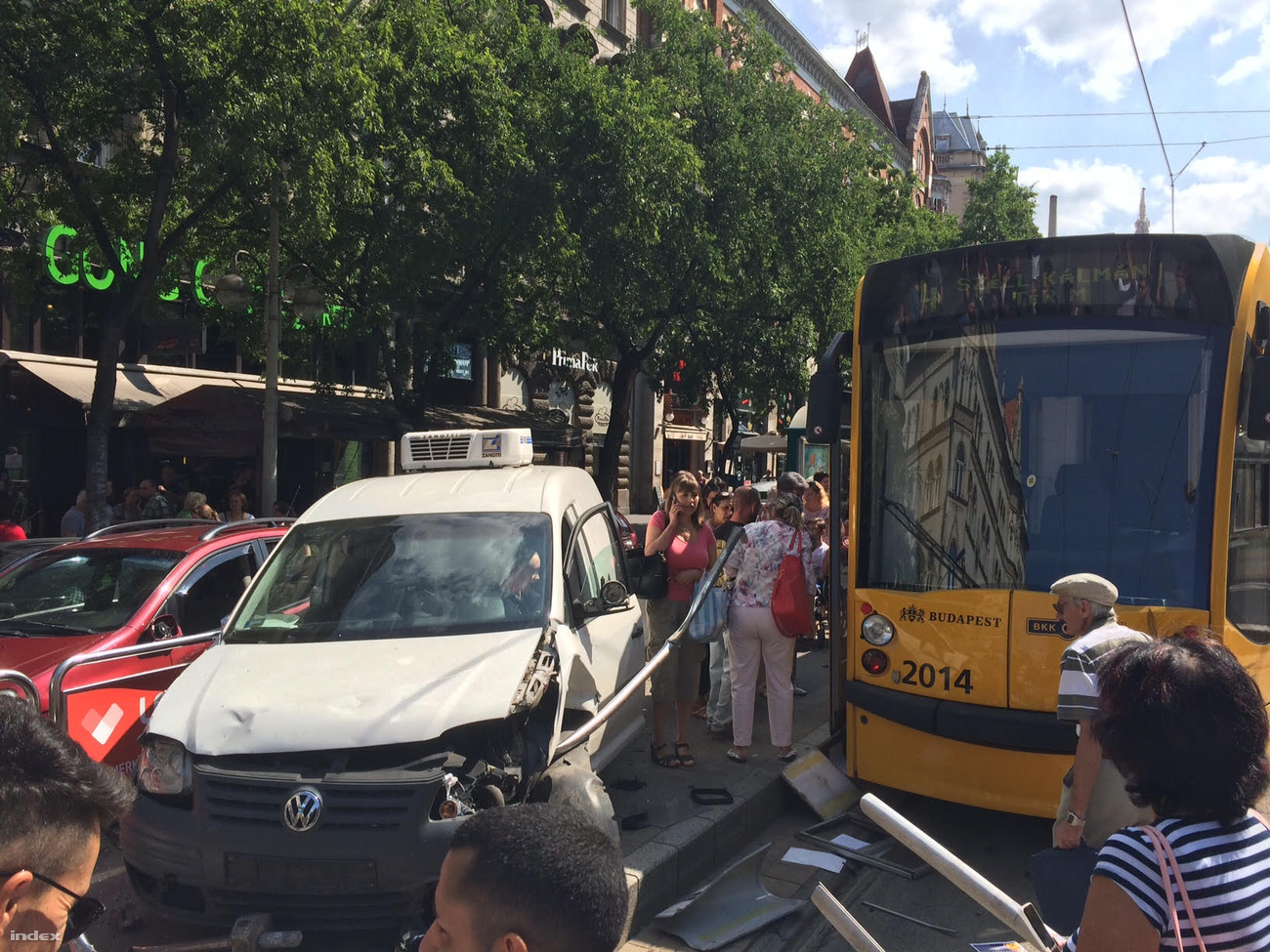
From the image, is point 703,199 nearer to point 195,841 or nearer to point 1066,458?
point 1066,458

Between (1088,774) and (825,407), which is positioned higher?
(825,407)

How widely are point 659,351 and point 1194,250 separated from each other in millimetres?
17847

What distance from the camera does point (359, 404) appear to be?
17438mm

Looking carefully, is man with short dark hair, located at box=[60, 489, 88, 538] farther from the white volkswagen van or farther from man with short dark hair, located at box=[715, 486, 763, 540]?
man with short dark hair, located at box=[715, 486, 763, 540]

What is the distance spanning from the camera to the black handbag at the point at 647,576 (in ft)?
20.6

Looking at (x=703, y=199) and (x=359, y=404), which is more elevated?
(x=703, y=199)

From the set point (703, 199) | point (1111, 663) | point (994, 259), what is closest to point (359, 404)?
point (703, 199)

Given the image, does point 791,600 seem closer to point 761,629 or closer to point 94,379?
point 761,629

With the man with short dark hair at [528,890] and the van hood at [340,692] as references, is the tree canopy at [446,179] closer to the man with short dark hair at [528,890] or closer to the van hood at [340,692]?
the van hood at [340,692]

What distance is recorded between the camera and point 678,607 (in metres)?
7.20

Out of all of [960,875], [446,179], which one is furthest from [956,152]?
[960,875]

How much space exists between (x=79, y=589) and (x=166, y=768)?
298 cm

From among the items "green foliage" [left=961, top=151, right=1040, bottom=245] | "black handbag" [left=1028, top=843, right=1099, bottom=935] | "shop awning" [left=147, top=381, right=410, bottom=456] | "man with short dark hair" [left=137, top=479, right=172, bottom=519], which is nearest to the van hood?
"black handbag" [left=1028, top=843, right=1099, bottom=935]

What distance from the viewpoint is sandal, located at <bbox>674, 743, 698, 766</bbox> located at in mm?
6816
